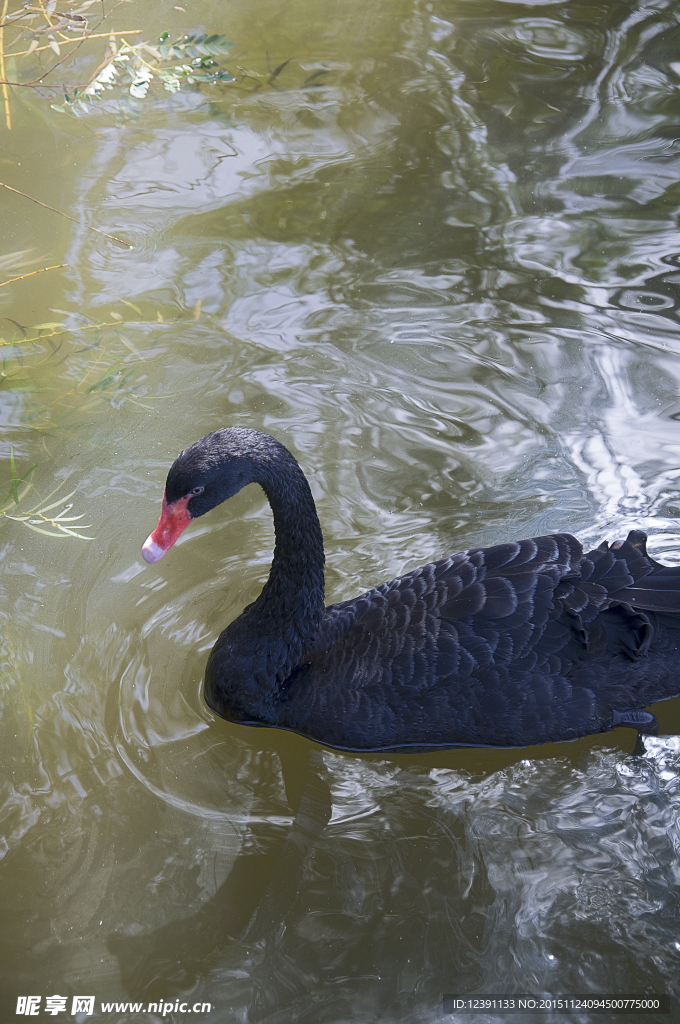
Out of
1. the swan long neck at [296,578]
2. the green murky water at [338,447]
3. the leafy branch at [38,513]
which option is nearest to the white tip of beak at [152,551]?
the swan long neck at [296,578]

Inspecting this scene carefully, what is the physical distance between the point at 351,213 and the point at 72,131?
2.39 m

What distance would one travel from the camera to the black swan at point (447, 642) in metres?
3.27

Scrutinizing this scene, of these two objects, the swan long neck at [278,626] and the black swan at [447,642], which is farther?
the swan long neck at [278,626]

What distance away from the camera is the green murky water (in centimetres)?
297

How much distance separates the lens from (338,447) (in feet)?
15.5

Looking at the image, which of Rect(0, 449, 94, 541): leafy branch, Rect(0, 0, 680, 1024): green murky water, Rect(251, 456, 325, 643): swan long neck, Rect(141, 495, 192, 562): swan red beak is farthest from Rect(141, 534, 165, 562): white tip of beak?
Rect(0, 449, 94, 541): leafy branch

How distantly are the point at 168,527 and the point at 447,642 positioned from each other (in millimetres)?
1086

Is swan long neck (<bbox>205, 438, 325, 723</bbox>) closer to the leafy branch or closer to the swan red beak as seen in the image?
the swan red beak

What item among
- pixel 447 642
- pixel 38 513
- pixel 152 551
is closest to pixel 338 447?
pixel 38 513

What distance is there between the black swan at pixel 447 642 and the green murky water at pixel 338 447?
0.18 meters

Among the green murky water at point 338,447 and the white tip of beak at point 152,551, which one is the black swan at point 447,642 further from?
the green murky water at point 338,447

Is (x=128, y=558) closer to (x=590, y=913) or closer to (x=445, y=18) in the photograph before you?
(x=590, y=913)

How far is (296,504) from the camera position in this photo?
3.29m

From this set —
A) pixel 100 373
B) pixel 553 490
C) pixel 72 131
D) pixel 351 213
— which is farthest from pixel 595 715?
pixel 72 131
